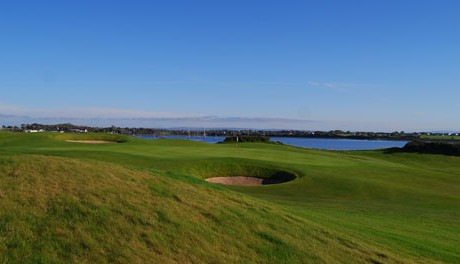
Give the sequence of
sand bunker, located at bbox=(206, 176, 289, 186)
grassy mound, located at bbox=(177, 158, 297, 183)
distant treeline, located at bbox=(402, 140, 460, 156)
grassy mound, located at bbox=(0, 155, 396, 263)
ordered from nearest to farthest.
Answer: grassy mound, located at bbox=(0, 155, 396, 263) → sand bunker, located at bbox=(206, 176, 289, 186) → grassy mound, located at bbox=(177, 158, 297, 183) → distant treeline, located at bbox=(402, 140, 460, 156)

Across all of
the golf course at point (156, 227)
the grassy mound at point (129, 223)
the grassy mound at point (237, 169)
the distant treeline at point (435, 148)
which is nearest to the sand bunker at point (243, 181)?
the grassy mound at point (237, 169)

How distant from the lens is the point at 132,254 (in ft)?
27.1

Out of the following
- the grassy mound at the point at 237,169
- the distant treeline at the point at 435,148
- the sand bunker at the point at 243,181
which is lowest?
the sand bunker at the point at 243,181

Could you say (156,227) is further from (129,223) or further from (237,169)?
(237,169)

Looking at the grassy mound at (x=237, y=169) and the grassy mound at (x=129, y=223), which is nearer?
the grassy mound at (x=129, y=223)

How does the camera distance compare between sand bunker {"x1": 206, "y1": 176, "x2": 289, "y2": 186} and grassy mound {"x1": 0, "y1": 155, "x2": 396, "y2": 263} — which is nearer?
grassy mound {"x1": 0, "y1": 155, "x2": 396, "y2": 263}

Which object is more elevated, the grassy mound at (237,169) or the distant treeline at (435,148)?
the distant treeline at (435,148)

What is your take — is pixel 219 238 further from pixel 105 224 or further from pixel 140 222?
pixel 105 224

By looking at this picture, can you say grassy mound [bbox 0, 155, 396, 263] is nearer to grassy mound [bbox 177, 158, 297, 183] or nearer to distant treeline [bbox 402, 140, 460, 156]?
grassy mound [bbox 177, 158, 297, 183]

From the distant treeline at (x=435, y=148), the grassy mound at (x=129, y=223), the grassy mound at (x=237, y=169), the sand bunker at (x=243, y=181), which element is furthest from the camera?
the distant treeline at (x=435, y=148)

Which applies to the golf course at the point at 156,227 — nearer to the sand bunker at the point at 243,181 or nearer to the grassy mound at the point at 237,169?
the sand bunker at the point at 243,181

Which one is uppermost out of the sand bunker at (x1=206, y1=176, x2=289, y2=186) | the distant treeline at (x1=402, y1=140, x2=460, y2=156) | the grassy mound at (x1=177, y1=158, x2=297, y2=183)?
the distant treeline at (x1=402, y1=140, x2=460, y2=156)

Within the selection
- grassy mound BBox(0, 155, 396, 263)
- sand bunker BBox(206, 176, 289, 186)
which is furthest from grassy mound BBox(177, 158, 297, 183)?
grassy mound BBox(0, 155, 396, 263)

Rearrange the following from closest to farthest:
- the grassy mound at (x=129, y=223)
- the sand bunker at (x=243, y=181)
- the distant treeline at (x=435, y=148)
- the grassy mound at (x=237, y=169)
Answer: the grassy mound at (x=129, y=223)
the sand bunker at (x=243, y=181)
the grassy mound at (x=237, y=169)
the distant treeline at (x=435, y=148)
